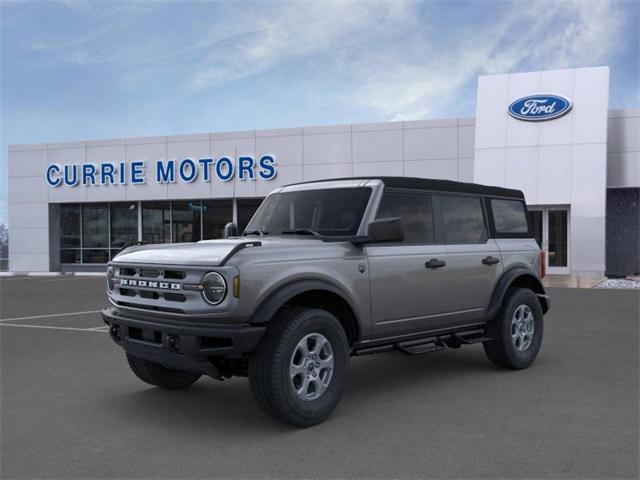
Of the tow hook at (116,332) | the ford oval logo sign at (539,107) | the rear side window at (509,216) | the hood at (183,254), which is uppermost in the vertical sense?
the ford oval logo sign at (539,107)

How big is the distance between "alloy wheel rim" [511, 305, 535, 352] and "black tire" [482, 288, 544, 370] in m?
0.01

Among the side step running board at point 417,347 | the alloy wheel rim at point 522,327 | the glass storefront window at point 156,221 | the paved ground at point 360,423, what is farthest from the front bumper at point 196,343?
the glass storefront window at point 156,221

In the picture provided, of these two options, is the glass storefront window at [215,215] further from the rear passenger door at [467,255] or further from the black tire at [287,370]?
the black tire at [287,370]

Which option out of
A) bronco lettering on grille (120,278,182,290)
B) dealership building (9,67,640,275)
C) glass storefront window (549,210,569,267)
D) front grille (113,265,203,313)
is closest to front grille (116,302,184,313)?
front grille (113,265,203,313)

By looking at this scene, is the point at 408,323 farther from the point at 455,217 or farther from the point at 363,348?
the point at 455,217

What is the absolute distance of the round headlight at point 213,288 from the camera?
446cm

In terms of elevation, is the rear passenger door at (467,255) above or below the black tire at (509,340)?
above

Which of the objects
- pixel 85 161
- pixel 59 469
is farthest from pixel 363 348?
pixel 85 161

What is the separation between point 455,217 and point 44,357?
5302 millimetres

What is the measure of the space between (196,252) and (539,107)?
19.8 metres

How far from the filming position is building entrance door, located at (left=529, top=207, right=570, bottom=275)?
22.6m

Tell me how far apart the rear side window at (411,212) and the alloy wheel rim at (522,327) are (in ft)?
5.17

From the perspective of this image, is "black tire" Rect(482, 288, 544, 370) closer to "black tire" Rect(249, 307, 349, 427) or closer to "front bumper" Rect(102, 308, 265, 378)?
"black tire" Rect(249, 307, 349, 427)

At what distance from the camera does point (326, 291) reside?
498 centimetres
